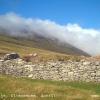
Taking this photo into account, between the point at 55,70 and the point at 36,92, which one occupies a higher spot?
the point at 55,70

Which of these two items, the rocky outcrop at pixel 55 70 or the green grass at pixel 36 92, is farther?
the rocky outcrop at pixel 55 70

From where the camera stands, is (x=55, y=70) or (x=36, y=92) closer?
(x=36, y=92)

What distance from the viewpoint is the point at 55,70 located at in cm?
4572

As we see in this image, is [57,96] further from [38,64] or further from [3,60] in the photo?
[3,60]

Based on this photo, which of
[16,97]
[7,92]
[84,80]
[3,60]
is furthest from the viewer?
[3,60]

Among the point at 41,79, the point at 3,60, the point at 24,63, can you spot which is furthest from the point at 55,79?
the point at 3,60

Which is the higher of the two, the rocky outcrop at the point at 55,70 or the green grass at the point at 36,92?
the rocky outcrop at the point at 55,70

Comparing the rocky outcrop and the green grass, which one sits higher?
the rocky outcrop

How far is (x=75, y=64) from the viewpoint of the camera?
1774 inches

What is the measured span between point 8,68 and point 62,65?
723cm

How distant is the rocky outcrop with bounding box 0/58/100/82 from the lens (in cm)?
4481

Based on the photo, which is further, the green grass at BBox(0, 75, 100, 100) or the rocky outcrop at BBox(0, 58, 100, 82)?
the rocky outcrop at BBox(0, 58, 100, 82)

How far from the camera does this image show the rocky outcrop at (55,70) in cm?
4481

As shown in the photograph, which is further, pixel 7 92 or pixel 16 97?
pixel 7 92
